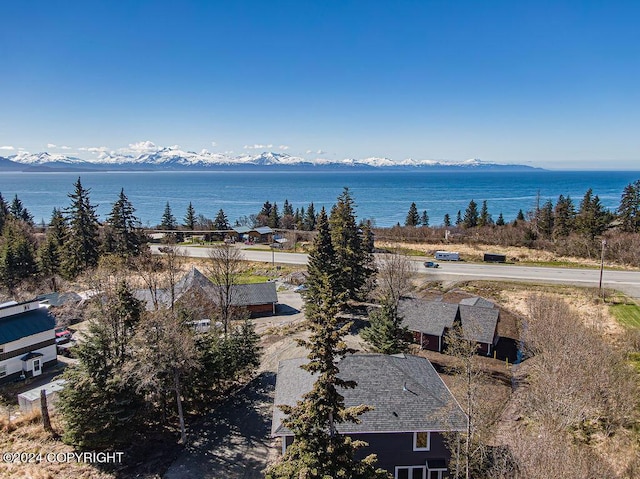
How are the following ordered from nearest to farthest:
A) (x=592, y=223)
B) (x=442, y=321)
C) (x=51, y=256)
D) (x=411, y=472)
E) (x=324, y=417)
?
1. (x=324, y=417)
2. (x=411, y=472)
3. (x=442, y=321)
4. (x=51, y=256)
5. (x=592, y=223)

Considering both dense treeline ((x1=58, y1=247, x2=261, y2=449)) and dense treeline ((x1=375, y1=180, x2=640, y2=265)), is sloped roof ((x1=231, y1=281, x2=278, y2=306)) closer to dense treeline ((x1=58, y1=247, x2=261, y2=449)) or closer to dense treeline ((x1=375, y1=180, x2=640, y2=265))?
dense treeline ((x1=58, y1=247, x2=261, y2=449))

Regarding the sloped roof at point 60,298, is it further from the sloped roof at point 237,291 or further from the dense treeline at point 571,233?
the dense treeline at point 571,233

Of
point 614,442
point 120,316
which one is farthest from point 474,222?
point 120,316

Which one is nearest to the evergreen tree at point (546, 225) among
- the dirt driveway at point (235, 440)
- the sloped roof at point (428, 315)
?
the sloped roof at point (428, 315)

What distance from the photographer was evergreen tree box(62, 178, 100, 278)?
46.5m

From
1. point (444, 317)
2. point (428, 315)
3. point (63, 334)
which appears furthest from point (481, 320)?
point (63, 334)

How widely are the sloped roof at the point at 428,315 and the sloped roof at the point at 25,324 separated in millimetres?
27521

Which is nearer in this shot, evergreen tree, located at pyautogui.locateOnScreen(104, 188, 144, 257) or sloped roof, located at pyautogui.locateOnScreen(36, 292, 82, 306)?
sloped roof, located at pyautogui.locateOnScreen(36, 292, 82, 306)

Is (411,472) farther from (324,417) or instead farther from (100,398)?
(100,398)

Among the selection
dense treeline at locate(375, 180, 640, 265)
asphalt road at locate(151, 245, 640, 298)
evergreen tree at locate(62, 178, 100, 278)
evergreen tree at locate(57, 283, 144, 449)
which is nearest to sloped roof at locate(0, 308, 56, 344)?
evergreen tree at locate(57, 283, 144, 449)

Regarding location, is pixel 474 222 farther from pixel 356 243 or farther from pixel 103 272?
pixel 103 272

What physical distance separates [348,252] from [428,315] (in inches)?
392

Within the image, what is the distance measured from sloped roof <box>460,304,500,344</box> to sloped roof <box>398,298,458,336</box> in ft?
2.95

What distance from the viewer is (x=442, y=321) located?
31.1 meters
